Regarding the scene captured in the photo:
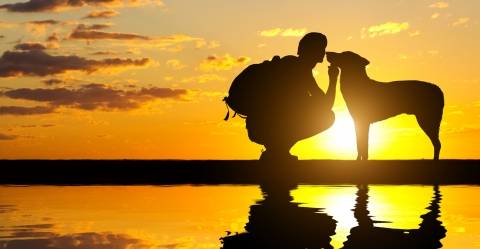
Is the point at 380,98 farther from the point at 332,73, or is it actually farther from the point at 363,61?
the point at 332,73

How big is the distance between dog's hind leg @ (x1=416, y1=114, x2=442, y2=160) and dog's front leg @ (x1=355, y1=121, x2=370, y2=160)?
1187mm

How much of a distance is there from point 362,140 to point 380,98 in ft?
3.43

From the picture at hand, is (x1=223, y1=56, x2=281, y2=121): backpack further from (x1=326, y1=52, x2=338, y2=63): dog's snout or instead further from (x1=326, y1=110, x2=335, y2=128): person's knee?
(x1=326, y1=52, x2=338, y2=63): dog's snout

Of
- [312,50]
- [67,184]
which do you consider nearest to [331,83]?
[312,50]

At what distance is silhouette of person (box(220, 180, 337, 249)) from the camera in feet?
25.4

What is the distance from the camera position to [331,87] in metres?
→ 13.3

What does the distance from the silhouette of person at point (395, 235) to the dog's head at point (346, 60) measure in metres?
5.17

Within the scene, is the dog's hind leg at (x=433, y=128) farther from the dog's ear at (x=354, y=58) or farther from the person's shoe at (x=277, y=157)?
the person's shoe at (x=277, y=157)

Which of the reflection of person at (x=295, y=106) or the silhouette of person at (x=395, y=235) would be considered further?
the reflection of person at (x=295, y=106)

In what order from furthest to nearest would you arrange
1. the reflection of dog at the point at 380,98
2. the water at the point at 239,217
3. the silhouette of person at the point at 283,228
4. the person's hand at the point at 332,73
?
the reflection of dog at the point at 380,98 → the person's hand at the point at 332,73 → the water at the point at 239,217 → the silhouette of person at the point at 283,228

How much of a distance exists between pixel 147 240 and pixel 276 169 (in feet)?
17.3

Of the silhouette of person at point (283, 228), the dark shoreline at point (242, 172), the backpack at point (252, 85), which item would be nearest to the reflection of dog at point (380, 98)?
the dark shoreline at point (242, 172)

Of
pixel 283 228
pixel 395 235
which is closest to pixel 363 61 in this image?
pixel 283 228

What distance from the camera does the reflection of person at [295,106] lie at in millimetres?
12945
